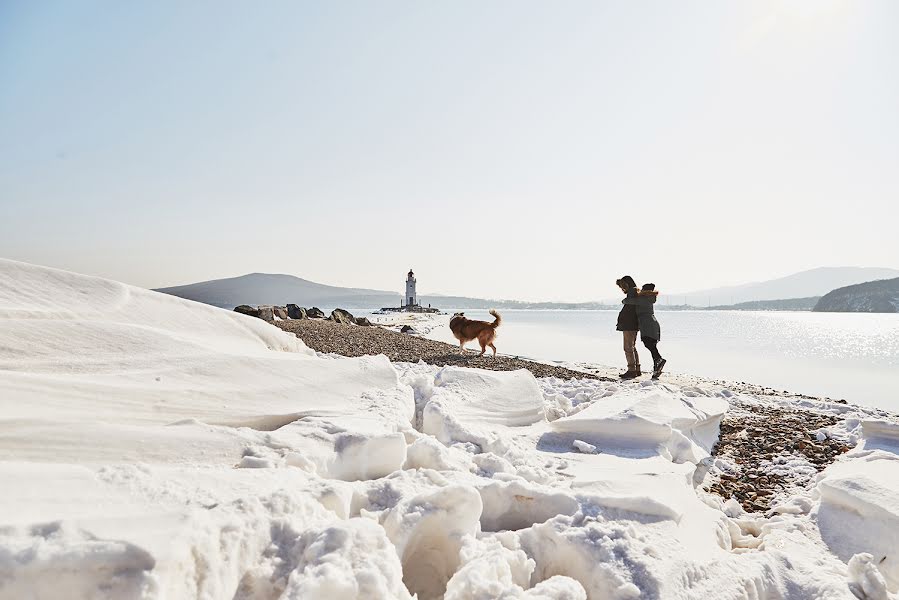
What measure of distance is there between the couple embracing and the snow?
453cm

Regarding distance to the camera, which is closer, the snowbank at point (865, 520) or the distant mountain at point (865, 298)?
the snowbank at point (865, 520)

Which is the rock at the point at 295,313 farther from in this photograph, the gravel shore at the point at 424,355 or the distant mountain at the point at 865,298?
the distant mountain at the point at 865,298

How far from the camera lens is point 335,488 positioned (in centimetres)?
169

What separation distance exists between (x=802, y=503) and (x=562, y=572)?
1758 mm

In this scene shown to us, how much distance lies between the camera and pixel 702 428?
156 inches

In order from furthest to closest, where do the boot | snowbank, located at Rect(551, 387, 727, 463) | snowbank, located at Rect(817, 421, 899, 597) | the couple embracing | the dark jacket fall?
the dark jacket
the couple embracing
the boot
snowbank, located at Rect(551, 387, 727, 463)
snowbank, located at Rect(817, 421, 899, 597)

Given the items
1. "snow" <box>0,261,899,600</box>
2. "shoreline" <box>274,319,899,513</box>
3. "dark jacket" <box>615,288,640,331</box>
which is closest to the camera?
"snow" <box>0,261,899,600</box>

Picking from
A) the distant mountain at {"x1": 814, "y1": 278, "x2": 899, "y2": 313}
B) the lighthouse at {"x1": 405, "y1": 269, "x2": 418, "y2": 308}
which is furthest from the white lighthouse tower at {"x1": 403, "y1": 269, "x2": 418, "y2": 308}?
the distant mountain at {"x1": 814, "y1": 278, "x2": 899, "y2": 313}

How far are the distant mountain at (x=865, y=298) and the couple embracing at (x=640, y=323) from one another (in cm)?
10525

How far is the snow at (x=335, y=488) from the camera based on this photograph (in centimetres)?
124

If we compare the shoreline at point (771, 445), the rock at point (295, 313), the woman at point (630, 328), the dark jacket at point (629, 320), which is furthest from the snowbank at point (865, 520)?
the rock at point (295, 313)

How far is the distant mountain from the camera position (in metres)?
83.4

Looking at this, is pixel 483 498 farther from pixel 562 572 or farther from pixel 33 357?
pixel 33 357

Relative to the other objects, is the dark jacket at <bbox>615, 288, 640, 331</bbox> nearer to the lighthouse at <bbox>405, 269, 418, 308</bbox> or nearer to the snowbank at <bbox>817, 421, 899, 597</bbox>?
the snowbank at <bbox>817, 421, 899, 597</bbox>
